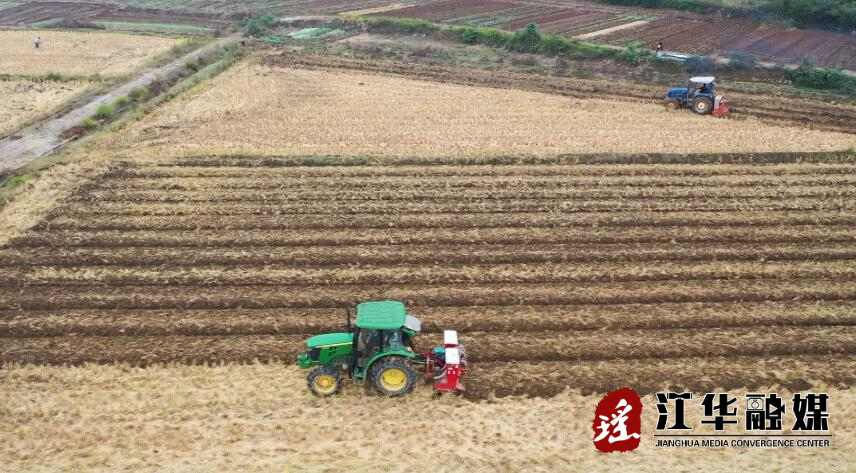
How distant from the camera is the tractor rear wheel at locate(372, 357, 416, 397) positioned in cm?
1062

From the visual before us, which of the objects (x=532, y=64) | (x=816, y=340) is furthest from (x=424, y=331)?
(x=532, y=64)

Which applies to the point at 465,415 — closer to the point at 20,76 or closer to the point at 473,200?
the point at 473,200

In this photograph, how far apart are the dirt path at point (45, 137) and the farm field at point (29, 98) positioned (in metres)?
1.11

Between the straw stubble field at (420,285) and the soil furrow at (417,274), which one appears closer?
the straw stubble field at (420,285)

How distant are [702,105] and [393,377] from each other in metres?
20.7

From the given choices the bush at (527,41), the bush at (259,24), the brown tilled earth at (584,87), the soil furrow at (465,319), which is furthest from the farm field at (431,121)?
the bush at (259,24)

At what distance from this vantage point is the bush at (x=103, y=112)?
2725cm

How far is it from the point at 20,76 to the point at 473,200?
1067 inches

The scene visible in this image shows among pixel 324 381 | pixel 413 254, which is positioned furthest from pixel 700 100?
pixel 324 381

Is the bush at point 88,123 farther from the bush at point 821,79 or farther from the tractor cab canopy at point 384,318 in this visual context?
the bush at point 821,79

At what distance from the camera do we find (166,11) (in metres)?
53.8

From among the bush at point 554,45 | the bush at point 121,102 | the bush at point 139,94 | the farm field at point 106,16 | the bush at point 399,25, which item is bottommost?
the bush at point 121,102

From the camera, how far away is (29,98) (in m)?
29.7

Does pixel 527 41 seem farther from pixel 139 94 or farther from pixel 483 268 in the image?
pixel 483 268
